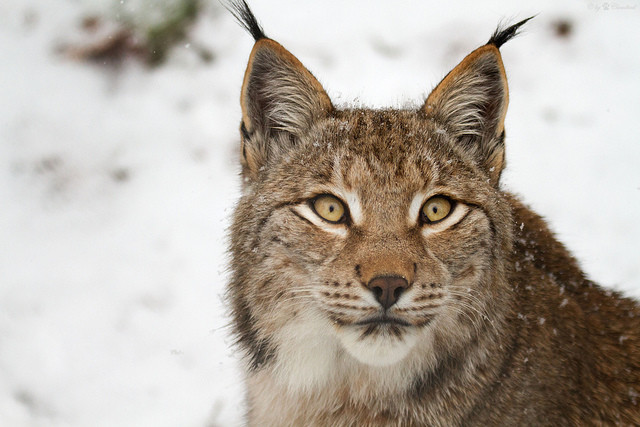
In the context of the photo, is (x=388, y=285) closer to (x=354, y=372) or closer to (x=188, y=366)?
(x=354, y=372)

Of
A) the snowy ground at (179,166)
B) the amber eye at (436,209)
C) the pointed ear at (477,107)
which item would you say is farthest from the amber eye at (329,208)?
the snowy ground at (179,166)

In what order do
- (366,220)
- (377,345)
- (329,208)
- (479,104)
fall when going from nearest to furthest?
(377,345) → (366,220) → (329,208) → (479,104)

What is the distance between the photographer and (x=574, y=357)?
10.2 feet

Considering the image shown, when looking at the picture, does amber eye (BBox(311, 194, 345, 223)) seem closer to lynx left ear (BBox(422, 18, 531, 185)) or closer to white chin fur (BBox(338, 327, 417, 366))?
white chin fur (BBox(338, 327, 417, 366))

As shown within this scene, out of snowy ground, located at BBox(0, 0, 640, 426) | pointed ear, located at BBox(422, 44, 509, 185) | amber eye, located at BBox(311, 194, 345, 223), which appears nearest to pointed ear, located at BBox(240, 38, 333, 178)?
amber eye, located at BBox(311, 194, 345, 223)

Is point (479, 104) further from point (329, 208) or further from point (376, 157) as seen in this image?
point (329, 208)

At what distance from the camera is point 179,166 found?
236 inches

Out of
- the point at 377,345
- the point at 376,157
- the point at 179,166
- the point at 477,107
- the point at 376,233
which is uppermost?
the point at 477,107

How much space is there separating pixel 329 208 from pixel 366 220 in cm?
19

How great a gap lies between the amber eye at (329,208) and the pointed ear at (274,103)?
1.47ft

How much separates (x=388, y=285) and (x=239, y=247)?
0.90 metres

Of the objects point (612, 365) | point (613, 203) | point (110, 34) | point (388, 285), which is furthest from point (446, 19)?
point (388, 285)

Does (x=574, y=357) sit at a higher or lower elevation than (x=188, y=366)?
higher

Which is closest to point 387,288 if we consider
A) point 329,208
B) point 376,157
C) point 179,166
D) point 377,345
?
point 377,345
